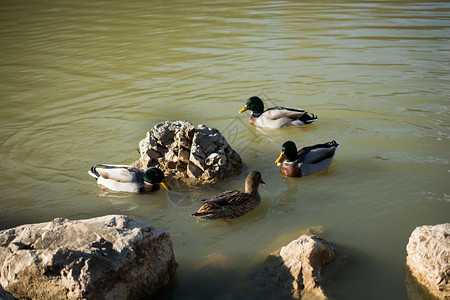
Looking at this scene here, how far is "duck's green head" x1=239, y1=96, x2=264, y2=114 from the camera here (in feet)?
31.3

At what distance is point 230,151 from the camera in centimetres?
738

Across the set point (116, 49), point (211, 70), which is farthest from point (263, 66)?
point (116, 49)

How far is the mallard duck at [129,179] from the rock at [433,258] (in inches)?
142

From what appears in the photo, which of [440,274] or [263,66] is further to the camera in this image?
[263,66]

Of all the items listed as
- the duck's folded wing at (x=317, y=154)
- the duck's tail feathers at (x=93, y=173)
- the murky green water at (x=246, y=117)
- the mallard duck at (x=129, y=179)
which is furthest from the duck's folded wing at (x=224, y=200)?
the duck's tail feathers at (x=93, y=173)

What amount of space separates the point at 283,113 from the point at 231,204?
3581 mm

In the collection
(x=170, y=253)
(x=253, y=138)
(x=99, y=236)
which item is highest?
(x=99, y=236)

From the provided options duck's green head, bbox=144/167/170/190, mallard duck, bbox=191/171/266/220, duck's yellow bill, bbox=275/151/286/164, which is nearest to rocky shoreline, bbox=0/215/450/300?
mallard duck, bbox=191/171/266/220

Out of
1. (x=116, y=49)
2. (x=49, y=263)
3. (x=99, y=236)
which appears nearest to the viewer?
(x=49, y=263)

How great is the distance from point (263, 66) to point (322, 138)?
4.30 m

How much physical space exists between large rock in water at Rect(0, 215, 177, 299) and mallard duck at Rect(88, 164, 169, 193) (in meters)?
2.10

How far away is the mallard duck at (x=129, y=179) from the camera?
22.3 ft

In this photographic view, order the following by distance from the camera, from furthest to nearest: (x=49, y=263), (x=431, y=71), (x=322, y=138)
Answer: (x=431, y=71), (x=322, y=138), (x=49, y=263)

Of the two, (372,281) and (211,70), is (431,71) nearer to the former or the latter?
(211,70)
